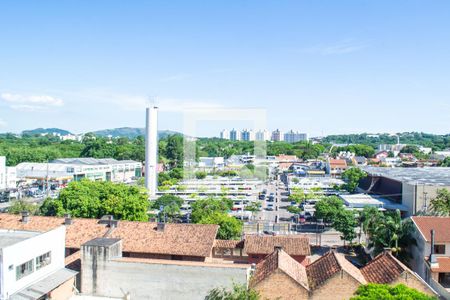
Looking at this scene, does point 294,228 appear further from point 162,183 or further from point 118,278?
point 162,183

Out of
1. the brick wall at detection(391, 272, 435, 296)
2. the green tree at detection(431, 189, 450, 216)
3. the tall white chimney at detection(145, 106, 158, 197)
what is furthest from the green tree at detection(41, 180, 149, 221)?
the green tree at detection(431, 189, 450, 216)

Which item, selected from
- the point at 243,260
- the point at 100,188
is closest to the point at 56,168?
the point at 100,188

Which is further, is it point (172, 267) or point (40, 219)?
point (40, 219)

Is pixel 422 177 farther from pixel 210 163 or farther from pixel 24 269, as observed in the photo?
pixel 24 269

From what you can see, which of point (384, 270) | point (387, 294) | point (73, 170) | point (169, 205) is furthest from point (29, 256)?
point (73, 170)

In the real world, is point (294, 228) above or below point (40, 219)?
below

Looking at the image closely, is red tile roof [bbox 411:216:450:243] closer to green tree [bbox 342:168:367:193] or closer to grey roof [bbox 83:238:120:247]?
grey roof [bbox 83:238:120:247]
